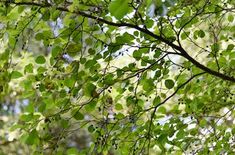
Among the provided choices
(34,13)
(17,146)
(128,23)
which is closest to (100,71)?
(128,23)

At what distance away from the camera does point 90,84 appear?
5.95 feet

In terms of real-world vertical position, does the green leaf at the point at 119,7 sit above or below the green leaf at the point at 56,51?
below

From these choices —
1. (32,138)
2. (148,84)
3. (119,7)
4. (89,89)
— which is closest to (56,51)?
(89,89)

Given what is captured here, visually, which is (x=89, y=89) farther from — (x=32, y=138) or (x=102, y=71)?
(x=32, y=138)

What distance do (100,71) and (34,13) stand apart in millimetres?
406

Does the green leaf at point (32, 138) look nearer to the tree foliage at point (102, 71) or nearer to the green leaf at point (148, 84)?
the tree foliage at point (102, 71)

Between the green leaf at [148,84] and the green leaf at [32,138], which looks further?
the green leaf at [148,84]

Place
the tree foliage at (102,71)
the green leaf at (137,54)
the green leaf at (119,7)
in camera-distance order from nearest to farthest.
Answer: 1. the green leaf at (119,7)
2. the tree foliage at (102,71)
3. the green leaf at (137,54)

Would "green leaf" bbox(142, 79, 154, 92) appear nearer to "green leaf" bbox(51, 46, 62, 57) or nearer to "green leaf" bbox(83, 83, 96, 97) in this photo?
"green leaf" bbox(83, 83, 96, 97)

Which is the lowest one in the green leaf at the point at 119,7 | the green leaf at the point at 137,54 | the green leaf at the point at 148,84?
the green leaf at the point at 119,7

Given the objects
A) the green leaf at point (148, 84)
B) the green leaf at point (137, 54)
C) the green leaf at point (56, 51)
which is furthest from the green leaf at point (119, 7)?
the green leaf at point (148, 84)

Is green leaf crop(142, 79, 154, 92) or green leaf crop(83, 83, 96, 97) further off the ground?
green leaf crop(142, 79, 154, 92)

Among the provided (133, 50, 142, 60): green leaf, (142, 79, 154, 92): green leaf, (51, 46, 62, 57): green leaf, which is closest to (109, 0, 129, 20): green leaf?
(51, 46, 62, 57): green leaf

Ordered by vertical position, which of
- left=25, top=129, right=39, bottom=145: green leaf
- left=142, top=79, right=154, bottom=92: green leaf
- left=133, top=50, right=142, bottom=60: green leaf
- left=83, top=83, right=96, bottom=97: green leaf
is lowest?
left=25, top=129, right=39, bottom=145: green leaf
